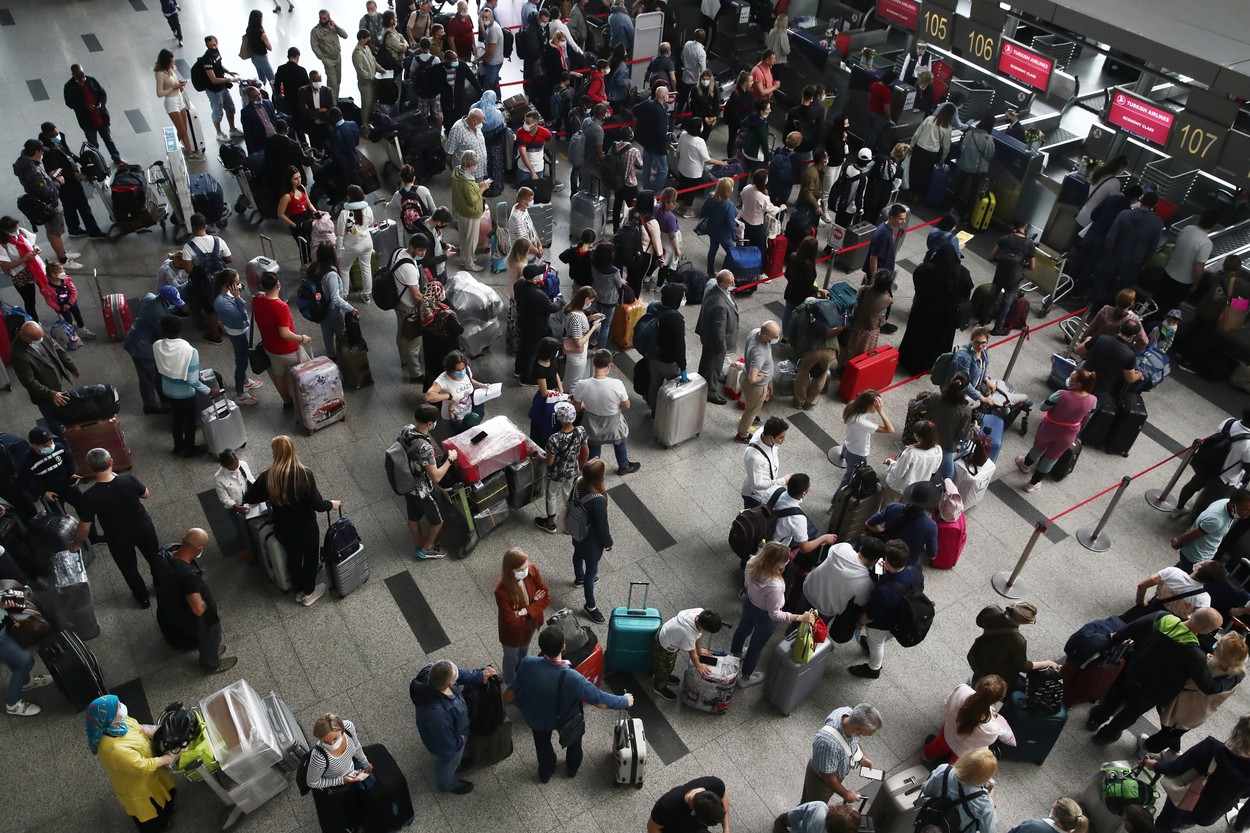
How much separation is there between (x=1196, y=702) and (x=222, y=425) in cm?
834

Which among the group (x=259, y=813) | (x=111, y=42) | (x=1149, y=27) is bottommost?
(x=259, y=813)

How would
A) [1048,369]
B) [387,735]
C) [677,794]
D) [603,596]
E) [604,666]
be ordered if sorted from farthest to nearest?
[1048,369], [603,596], [604,666], [387,735], [677,794]

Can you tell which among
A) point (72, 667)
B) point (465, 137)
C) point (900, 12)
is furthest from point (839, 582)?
point (900, 12)

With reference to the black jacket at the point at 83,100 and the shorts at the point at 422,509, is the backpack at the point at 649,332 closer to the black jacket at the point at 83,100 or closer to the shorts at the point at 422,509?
the shorts at the point at 422,509

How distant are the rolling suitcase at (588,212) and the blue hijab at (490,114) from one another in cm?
158

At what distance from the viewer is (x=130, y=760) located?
5852 millimetres

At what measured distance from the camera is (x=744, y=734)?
290 inches

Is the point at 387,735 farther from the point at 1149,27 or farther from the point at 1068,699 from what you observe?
the point at 1149,27

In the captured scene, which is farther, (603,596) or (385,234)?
(385,234)

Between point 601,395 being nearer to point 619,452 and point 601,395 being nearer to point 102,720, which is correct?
point 619,452

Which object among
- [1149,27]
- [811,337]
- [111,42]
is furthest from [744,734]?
[111,42]

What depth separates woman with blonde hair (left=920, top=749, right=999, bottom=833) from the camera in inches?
220

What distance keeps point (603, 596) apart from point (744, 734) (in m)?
1.68

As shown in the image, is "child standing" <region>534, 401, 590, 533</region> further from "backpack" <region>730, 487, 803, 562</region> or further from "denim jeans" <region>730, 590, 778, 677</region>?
"denim jeans" <region>730, 590, 778, 677</region>
